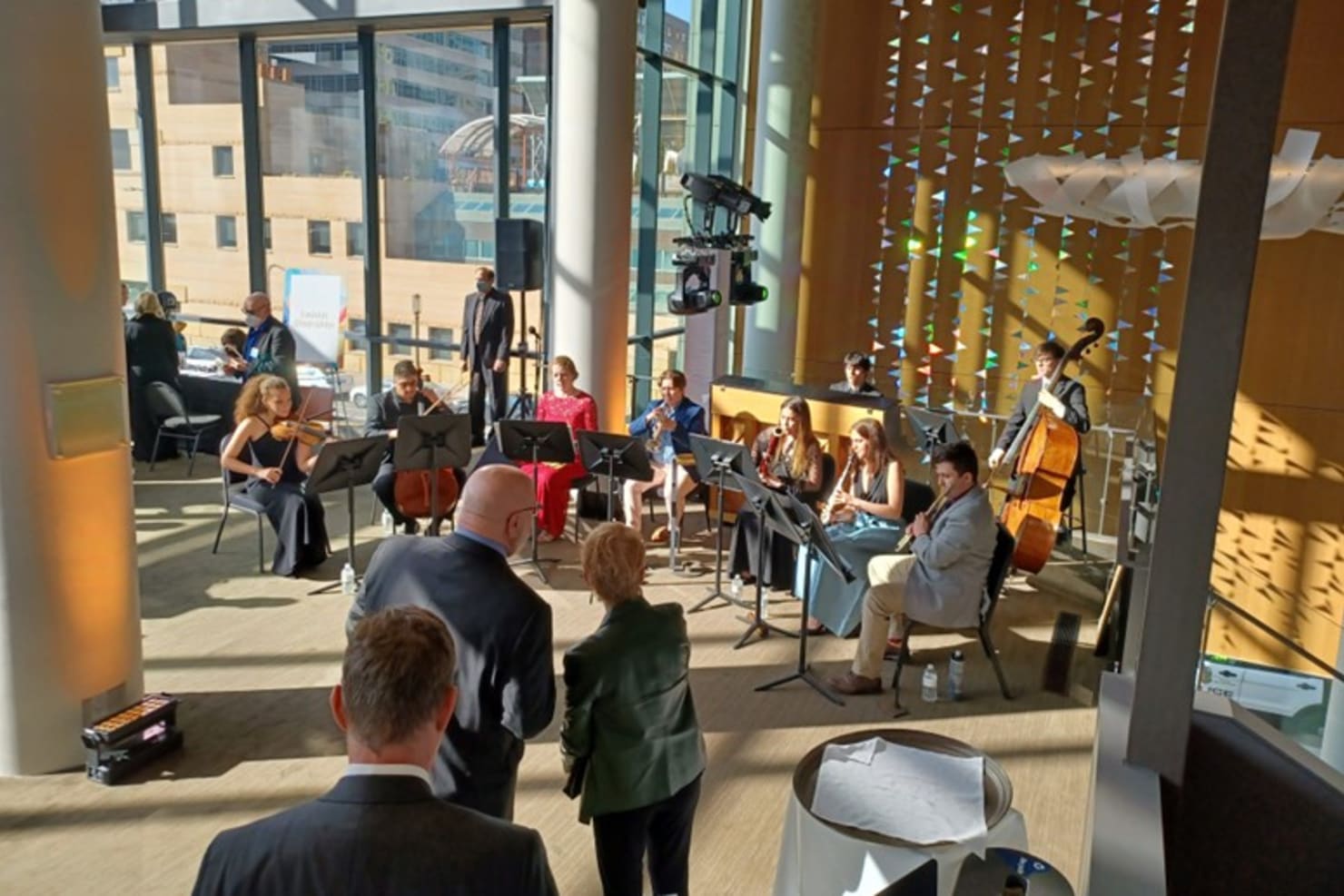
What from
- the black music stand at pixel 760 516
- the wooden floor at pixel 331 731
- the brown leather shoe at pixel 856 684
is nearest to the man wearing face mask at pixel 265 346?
the wooden floor at pixel 331 731

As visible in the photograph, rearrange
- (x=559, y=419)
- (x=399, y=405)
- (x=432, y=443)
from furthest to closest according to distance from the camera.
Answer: (x=559, y=419) < (x=399, y=405) < (x=432, y=443)

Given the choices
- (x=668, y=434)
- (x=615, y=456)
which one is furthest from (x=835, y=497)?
(x=668, y=434)

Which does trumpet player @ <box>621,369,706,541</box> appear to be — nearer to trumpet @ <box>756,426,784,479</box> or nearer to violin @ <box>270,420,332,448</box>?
trumpet @ <box>756,426,784,479</box>

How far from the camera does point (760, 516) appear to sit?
5.75 meters

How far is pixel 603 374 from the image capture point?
8.86m

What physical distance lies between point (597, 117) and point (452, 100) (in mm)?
2595

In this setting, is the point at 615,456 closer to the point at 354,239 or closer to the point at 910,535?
the point at 910,535

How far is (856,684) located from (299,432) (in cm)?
400

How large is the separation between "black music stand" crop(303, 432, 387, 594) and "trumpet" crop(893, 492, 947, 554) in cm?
316

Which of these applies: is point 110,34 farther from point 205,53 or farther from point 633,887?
point 633,887

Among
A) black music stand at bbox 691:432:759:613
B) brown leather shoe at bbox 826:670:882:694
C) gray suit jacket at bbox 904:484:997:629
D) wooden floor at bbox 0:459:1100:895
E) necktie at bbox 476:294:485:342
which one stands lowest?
wooden floor at bbox 0:459:1100:895

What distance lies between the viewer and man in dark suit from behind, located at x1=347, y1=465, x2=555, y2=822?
2.89 m

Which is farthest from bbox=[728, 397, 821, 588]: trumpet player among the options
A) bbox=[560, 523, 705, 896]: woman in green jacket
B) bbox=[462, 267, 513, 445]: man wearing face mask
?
bbox=[560, 523, 705, 896]: woman in green jacket

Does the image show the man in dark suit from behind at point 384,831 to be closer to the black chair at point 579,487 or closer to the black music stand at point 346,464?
the black music stand at point 346,464
